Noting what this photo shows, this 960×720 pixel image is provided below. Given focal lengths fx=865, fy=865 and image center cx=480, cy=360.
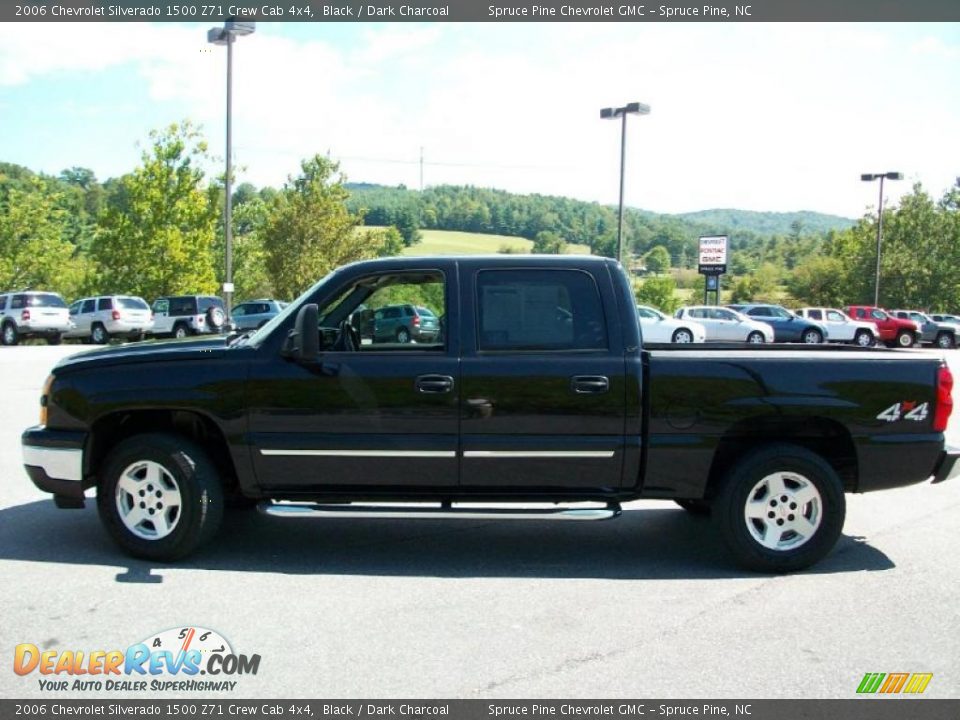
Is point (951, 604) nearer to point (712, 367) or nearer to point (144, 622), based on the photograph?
point (712, 367)

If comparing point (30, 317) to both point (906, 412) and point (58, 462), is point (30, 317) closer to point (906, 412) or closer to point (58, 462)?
point (58, 462)

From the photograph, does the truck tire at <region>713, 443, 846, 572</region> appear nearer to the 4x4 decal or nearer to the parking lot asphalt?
the parking lot asphalt

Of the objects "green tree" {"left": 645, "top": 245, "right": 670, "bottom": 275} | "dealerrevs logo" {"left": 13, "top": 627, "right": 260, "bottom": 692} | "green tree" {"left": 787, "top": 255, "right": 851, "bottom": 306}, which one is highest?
"green tree" {"left": 645, "top": 245, "right": 670, "bottom": 275}

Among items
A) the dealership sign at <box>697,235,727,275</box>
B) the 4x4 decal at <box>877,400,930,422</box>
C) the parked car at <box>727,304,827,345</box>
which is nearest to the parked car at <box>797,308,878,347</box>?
the parked car at <box>727,304,827,345</box>

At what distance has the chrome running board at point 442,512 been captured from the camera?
514 cm

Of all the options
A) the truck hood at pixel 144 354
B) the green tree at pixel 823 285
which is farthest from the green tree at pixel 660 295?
the truck hood at pixel 144 354

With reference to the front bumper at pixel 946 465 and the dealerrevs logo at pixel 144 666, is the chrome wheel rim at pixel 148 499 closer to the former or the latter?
the dealerrevs logo at pixel 144 666

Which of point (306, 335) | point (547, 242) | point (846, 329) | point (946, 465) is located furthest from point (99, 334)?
point (547, 242)

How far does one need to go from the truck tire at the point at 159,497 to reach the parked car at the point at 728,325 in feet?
96.4

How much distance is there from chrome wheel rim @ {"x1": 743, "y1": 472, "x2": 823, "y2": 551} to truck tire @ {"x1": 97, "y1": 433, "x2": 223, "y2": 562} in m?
3.30

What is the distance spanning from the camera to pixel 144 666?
3.96 m

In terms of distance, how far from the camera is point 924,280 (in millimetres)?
54312

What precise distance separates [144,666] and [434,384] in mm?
2161

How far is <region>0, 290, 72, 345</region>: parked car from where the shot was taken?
1183 inches
